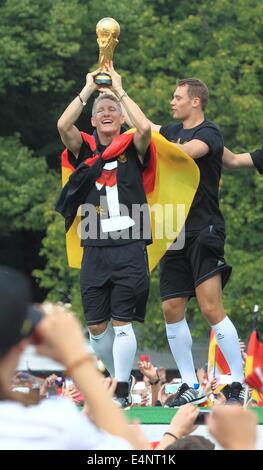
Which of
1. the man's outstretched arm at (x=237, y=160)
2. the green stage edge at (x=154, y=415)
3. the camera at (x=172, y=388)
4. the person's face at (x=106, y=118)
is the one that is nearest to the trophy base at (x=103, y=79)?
the person's face at (x=106, y=118)

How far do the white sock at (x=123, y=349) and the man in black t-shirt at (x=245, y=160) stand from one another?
1.42m

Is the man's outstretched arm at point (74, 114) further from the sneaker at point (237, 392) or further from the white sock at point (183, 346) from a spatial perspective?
the sneaker at point (237, 392)

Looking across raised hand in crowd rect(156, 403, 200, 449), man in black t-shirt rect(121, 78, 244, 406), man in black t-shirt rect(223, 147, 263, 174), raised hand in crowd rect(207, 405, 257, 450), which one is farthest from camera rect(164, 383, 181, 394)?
raised hand in crowd rect(207, 405, 257, 450)

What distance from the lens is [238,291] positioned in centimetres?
2170

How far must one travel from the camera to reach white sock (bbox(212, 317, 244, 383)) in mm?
9109

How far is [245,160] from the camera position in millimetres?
9164

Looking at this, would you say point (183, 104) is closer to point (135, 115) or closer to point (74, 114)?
point (135, 115)

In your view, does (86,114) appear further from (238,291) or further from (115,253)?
(115,253)

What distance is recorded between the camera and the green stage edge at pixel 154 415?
25.4ft

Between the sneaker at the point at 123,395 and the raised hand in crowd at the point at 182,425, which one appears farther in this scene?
the sneaker at the point at 123,395

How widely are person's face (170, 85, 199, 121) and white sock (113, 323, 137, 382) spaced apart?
1593mm

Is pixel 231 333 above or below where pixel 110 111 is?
below

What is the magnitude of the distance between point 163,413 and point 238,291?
13484 mm
